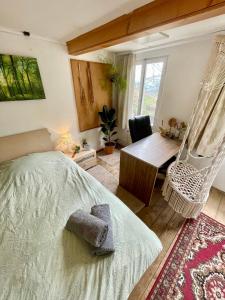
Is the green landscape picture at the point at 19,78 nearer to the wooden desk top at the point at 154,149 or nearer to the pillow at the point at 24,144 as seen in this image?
the pillow at the point at 24,144

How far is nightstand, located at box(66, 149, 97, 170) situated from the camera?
2.45 meters

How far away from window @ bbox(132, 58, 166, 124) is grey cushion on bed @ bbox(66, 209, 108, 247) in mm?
2426

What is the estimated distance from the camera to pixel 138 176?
1.89m

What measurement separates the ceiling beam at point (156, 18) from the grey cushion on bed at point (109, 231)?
156 cm

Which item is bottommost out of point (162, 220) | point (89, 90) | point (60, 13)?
point (162, 220)

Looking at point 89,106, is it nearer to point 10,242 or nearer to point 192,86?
point 192,86

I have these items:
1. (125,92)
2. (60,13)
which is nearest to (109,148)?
(125,92)

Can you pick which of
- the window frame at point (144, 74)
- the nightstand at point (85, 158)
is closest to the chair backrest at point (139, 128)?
the window frame at point (144, 74)

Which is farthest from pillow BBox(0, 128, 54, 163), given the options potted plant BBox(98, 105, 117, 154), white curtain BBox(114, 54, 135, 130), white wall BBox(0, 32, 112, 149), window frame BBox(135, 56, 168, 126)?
window frame BBox(135, 56, 168, 126)

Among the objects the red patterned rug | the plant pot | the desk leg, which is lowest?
the red patterned rug

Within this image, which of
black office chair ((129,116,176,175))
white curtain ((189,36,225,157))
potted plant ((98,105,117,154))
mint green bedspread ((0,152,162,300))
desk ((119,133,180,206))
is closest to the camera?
mint green bedspread ((0,152,162,300))

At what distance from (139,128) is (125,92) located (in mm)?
1118

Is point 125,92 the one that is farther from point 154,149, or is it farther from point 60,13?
point 60,13

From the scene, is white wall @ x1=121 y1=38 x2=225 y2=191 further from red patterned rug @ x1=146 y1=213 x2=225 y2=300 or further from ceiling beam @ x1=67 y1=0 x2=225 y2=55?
ceiling beam @ x1=67 y1=0 x2=225 y2=55
